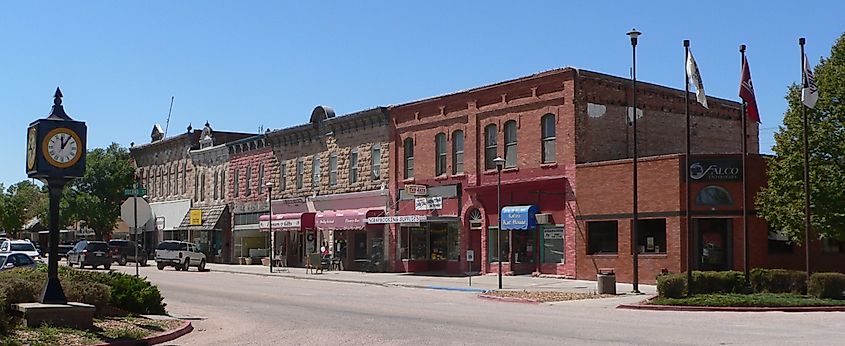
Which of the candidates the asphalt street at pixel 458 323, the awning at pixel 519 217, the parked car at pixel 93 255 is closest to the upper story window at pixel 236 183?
the parked car at pixel 93 255

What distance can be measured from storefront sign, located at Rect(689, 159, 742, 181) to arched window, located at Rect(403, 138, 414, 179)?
16.2m

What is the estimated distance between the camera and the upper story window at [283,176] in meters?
57.0

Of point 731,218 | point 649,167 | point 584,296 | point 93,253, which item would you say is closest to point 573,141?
point 649,167

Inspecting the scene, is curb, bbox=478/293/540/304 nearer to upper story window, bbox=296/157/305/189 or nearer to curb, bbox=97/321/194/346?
curb, bbox=97/321/194/346

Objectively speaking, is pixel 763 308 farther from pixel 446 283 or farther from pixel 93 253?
pixel 93 253

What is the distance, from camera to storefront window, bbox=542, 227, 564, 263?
3884cm

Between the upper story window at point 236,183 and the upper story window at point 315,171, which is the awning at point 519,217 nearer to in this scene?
the upper story window at point 315,171

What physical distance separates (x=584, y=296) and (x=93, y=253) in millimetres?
32245

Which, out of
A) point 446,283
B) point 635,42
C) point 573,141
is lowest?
point 446,283

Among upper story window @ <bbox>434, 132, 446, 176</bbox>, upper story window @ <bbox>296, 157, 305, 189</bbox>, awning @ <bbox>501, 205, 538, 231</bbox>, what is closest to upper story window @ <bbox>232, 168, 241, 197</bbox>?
upper story window @ <bbox>296, 157, 305, 189</bbox>

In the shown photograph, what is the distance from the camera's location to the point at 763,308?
2402cm

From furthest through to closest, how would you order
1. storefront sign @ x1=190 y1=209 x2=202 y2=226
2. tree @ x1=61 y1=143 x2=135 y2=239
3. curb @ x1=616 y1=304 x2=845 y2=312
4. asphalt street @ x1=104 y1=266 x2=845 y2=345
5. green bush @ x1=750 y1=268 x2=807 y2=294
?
tree @ x1=61 y1=143 x2=135 y2=239
storefront sign @ x1=190 y1=209 x2=202 y2=226
green bush @ x1=750 y1=268 x2=807 y2=294
curb @ x1=616 y1=304 x2=845 y2=312
asphalt street @ x1=104 y1=266 x2=845 y2=345

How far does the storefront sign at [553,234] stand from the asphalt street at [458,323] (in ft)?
32.5

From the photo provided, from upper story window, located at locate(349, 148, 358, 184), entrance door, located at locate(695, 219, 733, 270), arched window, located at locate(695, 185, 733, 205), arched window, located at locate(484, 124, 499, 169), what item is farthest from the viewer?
upper story window, located at locate(349, 148, 358, 184)
